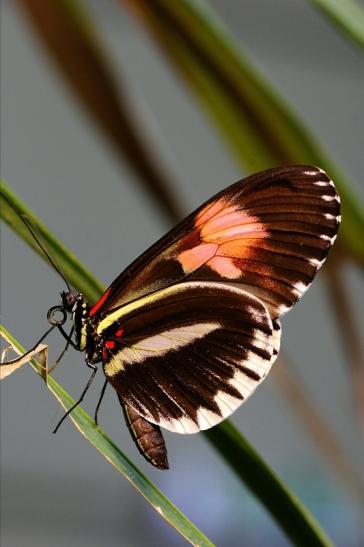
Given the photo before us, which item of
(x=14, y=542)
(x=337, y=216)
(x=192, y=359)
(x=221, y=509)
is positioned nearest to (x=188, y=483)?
(x=221, y=509)

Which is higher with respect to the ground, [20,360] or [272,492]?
[20,360]

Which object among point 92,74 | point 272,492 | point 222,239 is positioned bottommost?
point 272,492

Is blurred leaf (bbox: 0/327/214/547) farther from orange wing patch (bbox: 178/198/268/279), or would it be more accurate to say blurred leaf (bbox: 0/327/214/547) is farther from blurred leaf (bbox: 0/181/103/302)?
orange wing patch (bbox: 178/198/268/279)

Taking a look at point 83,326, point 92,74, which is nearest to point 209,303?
point 83,326

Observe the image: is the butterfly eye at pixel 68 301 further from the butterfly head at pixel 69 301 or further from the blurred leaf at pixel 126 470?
the blurred leaf at pixel 126 470

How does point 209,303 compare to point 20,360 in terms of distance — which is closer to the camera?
point 20,360

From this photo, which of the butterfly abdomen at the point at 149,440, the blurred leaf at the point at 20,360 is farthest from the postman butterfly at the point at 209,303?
the blurred leaf at the point at 20,360

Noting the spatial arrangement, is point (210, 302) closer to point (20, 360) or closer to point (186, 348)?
point (186, 348)

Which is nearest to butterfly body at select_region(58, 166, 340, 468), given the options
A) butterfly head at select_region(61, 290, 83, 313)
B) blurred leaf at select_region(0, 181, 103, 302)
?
butterfly head at select_region(61, 290, 83, 313)
